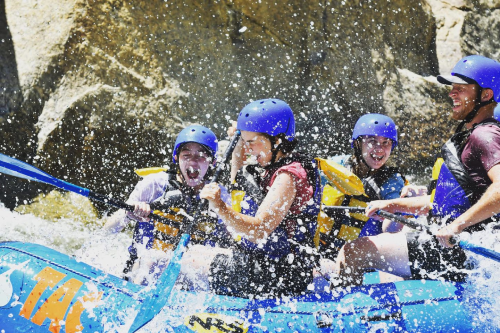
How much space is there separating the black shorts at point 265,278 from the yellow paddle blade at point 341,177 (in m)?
0.80

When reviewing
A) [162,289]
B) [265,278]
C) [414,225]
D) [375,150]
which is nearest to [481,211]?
[414,225]

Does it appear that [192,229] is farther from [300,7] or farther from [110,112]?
[300,7]

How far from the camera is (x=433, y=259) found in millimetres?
2971

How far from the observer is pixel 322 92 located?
20.9 ft

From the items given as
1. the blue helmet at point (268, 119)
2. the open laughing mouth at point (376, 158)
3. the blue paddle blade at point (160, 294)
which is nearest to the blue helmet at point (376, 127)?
the open laughing mouth at point (376, 158)

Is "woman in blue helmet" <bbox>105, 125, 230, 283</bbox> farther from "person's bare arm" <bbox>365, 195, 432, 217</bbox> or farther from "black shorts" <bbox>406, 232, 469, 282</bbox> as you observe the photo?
"black shorts" <bbox>406, 232, 469, 282</bbox>

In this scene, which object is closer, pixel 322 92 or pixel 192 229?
pixel 192 229

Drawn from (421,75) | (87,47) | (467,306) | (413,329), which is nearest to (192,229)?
(413,329)

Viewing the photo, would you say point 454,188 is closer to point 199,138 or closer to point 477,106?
point 477,106

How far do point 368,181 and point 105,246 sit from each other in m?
2.29

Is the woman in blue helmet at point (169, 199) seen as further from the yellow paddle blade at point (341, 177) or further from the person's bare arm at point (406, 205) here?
the person's bare arm at point (406, 205)

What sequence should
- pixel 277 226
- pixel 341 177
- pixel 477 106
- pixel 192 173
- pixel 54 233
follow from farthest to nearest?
pixel 54 233 → pixel 192 173 → pixel 341 177 → pixel 477 106 → pixel 277 226

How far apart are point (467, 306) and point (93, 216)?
3.98 metres

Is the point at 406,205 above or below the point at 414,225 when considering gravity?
above
